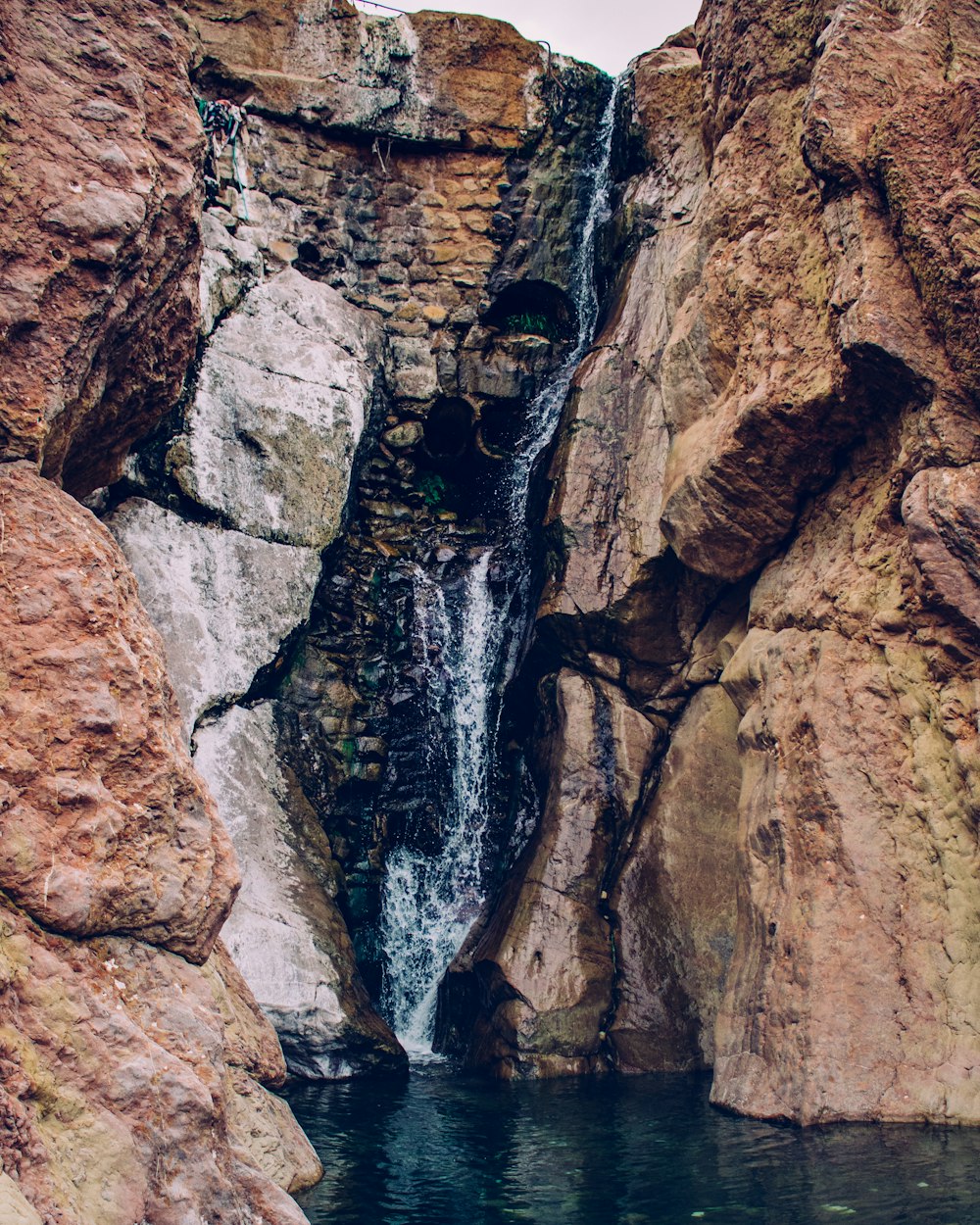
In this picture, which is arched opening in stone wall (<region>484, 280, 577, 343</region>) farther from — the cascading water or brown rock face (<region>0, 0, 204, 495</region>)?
brown rock face (<region>0, 0, 204, 495</region>)

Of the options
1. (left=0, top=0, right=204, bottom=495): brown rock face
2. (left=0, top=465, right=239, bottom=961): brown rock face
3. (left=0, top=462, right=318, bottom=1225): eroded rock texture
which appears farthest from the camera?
(left=0, top=0, right=204, bottom=495): brown rock face

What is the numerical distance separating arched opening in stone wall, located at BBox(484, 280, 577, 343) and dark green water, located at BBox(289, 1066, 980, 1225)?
998 cm

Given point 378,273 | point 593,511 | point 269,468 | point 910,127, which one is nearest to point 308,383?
point 269,468

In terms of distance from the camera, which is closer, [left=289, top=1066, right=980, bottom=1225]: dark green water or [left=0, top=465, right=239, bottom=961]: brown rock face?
[left=0, top=465, right=239, bottom=961]: brown rock face

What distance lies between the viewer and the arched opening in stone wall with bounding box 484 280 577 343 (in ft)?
50.0

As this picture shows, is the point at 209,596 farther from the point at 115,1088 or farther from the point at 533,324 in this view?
the point at 115,1088

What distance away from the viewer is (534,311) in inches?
611

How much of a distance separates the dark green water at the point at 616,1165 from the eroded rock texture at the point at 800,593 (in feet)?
1.76

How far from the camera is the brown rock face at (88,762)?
450 centimetres

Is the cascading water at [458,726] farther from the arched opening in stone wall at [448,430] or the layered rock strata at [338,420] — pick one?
the arched opening in stone wall at [448,430]

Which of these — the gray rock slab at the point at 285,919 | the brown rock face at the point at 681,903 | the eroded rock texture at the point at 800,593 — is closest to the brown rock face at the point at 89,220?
the gray rock slab at the point at 285,919

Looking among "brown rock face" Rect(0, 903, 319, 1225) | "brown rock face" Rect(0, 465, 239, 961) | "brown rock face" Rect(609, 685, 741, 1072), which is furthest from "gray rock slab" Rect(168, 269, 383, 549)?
"brown rock face" Rect(0, 903, 319, 1225)

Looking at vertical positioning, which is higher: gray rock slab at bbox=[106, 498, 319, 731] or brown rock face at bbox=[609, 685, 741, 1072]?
gray rock slab at bbox=[106, 498, 319, 731]

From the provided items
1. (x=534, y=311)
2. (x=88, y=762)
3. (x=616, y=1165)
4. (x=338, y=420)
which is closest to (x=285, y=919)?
(x=616, y=1165)
